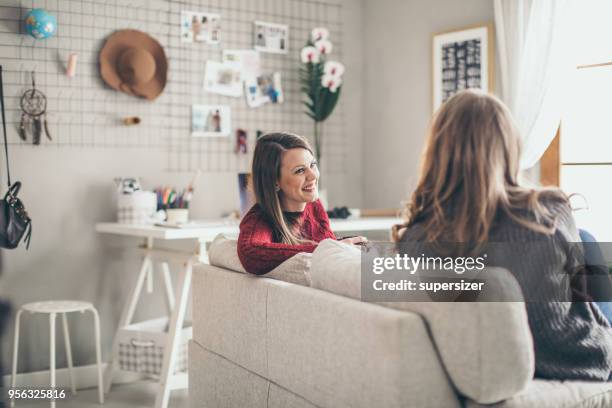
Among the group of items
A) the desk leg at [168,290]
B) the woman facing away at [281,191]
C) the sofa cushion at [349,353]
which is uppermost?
the woman facing away at [281,191]

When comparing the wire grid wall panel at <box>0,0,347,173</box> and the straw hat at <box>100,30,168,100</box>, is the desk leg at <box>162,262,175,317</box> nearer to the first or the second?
the wire grid wall panel at <box>0,0,347,173</box>

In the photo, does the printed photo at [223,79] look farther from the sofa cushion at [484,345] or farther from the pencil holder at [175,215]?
the sofa cushion at [484,345]

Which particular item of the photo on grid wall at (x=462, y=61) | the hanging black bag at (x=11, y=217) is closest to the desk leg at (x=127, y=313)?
the hanging black bag at (x=11, y=217)

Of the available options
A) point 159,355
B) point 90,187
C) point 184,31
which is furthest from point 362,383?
point 184,31

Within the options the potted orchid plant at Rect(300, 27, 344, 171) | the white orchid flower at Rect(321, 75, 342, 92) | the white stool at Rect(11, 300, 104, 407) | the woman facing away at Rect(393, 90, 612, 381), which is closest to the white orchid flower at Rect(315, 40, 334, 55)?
the potted orchid plant at Rect(300, 27, 344, 171)

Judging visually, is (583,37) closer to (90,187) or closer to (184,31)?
(184,31)

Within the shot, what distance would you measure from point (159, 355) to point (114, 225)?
0.65m

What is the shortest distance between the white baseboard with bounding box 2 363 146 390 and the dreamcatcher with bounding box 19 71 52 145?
1.12m

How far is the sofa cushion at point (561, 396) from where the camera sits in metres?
1.50

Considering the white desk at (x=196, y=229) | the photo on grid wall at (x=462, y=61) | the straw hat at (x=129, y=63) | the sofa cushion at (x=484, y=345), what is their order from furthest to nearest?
the photo on grid wall at (x=462, y=61), the straw hat at (x=129, y=63), the white desk at (x=196, y=229), the sofa cushion at (x=484, y=345)

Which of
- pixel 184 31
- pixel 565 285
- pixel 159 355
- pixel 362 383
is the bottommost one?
pixel 159 355

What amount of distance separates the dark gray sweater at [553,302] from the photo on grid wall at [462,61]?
2.21 meters

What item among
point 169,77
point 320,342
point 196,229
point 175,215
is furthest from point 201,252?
point 320,342

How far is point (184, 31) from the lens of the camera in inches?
148
